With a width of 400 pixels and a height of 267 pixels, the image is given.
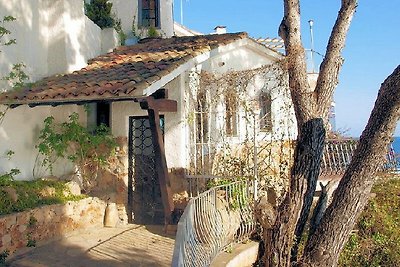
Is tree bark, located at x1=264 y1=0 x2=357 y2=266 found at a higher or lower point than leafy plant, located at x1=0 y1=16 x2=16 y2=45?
lower

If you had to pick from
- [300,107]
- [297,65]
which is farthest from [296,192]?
[297,65]

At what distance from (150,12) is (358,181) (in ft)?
37.5

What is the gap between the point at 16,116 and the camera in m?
9.15

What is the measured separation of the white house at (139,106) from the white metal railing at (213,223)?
1.54 meters

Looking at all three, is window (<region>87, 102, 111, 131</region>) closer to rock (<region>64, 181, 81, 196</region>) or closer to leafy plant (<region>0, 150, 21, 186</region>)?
rock (<region>64, 181, 81, 196</region>)

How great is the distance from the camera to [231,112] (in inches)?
421

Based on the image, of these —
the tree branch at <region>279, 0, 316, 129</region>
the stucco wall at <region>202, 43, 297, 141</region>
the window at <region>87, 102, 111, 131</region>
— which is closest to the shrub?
the stucco wall at <region>202, 43, 297, 141</region>

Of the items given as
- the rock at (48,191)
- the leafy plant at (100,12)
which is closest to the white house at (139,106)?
the rock at (48,191)

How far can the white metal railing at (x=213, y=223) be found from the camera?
204 inches

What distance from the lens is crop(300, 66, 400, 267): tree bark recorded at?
5.89 metres

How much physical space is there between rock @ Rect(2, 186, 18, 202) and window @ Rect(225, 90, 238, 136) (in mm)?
5438

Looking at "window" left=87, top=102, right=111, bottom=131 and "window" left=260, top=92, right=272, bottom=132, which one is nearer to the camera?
"window" left=87, top=102, right=111, bottom=131

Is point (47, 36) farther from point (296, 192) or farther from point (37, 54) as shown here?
point (296, 192)

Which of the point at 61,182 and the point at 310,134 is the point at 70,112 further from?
the point at 310,134
